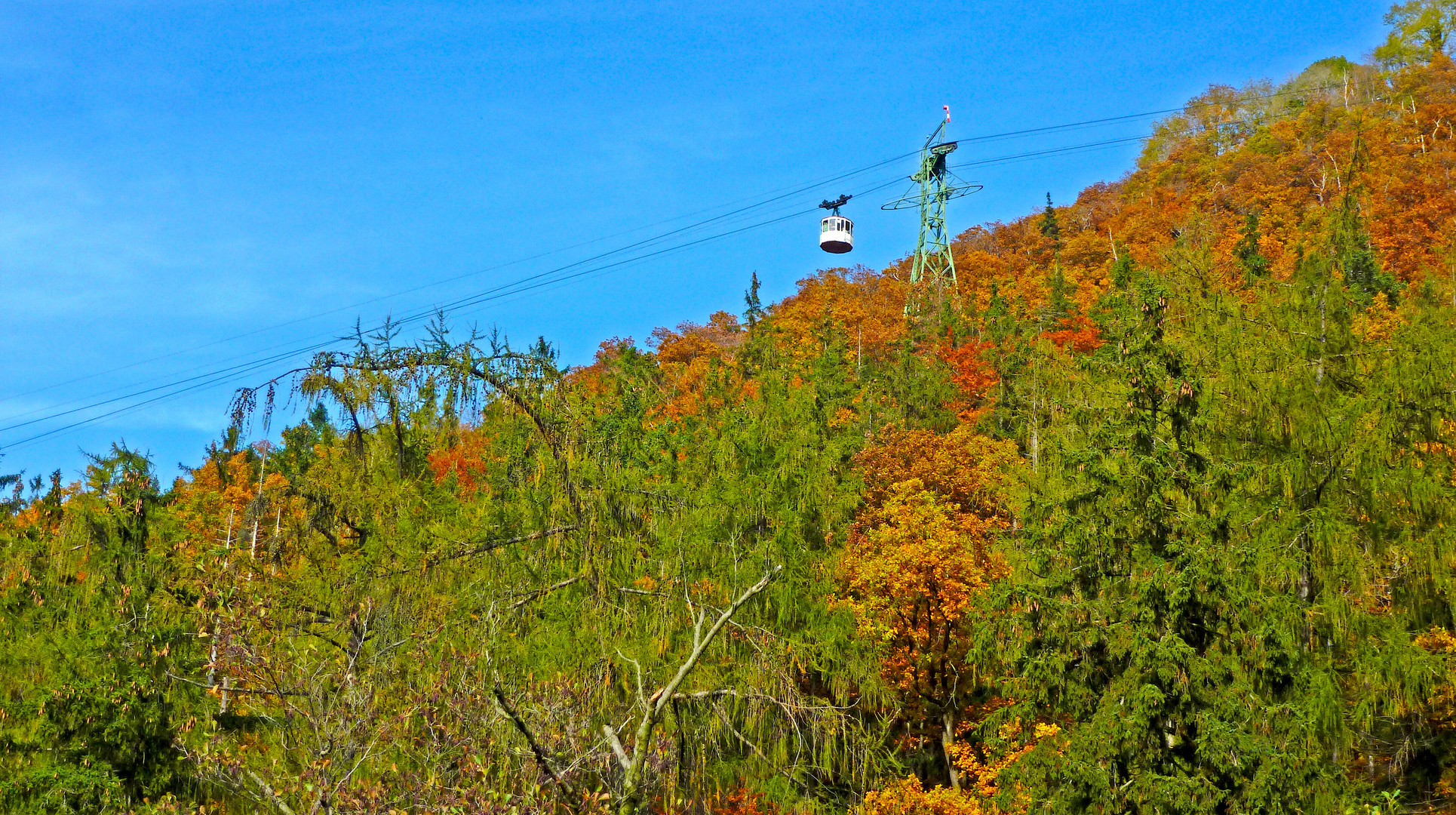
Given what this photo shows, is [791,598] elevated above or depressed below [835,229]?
below

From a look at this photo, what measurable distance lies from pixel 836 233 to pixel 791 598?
52.5 meters

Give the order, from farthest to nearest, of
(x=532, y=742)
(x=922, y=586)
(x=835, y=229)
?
1. (x=835, y=229)
2. (x=922, y=586)
3. (x=532, y=742)

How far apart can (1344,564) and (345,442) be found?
52.4ft

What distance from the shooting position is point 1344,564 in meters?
18.4

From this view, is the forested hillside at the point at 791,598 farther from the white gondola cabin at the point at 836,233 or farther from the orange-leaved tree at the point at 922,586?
the white gondola cabin at the point at 836,233

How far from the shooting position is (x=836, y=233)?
2731 inches

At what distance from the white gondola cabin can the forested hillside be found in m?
37.6

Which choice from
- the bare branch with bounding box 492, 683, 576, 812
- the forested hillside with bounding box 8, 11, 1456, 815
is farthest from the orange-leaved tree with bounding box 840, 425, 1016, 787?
the bare branch with bounding box 492, 683, 576, 812

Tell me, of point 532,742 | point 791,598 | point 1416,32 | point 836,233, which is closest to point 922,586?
point 791,598

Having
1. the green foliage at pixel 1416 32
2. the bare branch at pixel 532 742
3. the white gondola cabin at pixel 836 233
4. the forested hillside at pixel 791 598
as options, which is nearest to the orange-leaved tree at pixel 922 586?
the forested hillside at pixel 791 598

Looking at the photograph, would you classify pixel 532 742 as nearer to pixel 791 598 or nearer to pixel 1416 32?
pixel 791 598

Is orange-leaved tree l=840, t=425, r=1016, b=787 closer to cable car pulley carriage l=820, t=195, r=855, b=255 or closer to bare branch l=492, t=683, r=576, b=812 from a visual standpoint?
bare branch l=492, t=683, r=576, b=812

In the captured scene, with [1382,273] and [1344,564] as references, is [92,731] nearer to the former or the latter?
[1344,564]

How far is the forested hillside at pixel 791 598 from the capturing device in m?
10.0
